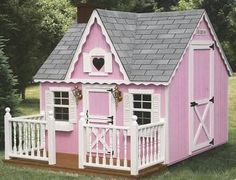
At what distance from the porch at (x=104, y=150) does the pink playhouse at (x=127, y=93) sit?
3 centimetres

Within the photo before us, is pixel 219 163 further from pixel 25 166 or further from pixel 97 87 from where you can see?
pixel 25 166

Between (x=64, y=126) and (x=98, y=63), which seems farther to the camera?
(x=64, y=126)

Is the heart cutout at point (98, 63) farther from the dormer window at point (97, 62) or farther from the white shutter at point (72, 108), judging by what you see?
the white shutter at point (72, 108)

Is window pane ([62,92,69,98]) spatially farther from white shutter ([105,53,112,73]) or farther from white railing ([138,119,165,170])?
white railing ([138,119,165,170])

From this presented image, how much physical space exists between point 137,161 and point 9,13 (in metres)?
16.5

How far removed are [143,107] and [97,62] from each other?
176 cm

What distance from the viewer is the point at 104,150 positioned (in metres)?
12.1

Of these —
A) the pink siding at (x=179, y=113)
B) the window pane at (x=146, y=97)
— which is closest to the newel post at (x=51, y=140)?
the window pane at (x=146, y=97)

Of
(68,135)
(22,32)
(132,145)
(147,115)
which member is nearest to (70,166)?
(68,135)

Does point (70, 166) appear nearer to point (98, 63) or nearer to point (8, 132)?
point (8, 132)

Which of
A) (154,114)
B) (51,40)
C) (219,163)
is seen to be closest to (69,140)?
(154,114)

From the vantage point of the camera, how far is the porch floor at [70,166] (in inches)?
467

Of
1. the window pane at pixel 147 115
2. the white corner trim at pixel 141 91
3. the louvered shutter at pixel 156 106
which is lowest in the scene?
the window pane at pixel 147 115

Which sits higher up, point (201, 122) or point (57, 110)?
point (57, 110)
